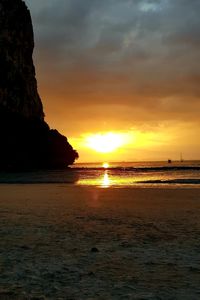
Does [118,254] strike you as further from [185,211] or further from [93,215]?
[185,211]

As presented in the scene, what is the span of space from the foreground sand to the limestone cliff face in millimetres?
80418

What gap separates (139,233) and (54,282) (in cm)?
457

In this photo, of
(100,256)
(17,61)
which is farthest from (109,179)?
(17,61)

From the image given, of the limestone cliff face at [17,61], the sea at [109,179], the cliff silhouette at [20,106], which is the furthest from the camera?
the limestone cliff face at [17,61]

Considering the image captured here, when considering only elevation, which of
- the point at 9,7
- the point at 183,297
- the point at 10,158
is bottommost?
the point at 183,297

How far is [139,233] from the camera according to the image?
→ 33.7 feet

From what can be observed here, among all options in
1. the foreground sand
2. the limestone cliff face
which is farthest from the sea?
the limestone cliff face

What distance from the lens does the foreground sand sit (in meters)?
5.69

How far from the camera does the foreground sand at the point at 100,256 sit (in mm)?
5691

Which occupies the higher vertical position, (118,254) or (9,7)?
(9,7)

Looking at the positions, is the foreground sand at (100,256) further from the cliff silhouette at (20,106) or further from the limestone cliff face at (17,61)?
the limestone cliff face at (17,61)

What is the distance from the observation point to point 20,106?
312 ft

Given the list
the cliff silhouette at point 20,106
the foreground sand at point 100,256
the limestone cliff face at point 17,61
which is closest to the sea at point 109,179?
the foreground sand at point 100,256

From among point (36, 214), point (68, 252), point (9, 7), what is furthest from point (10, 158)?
point (68, 252)
